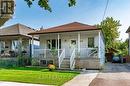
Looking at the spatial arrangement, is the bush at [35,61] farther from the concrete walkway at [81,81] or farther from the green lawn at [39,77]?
the concrete walkway at [81,81]

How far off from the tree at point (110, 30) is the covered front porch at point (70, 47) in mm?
23732

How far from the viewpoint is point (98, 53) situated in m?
22.0

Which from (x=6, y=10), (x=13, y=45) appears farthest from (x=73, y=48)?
(x=6, y=10)

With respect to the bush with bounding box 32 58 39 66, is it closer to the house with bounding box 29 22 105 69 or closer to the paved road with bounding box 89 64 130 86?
the house with bounding box 29 22 105 69

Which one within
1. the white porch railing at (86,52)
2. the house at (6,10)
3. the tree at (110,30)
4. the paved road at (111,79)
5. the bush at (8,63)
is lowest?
the paved road at (111,79)

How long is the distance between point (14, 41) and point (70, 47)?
9140mm

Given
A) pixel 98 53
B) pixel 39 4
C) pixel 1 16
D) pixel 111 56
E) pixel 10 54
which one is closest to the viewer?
pixel 1 16

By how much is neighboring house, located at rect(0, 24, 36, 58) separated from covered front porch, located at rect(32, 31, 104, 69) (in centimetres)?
259

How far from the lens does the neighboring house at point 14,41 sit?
28.0 metres

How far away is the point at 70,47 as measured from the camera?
26109 mm

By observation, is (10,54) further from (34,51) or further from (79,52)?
(79,52)

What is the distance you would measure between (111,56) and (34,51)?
78.6 ft

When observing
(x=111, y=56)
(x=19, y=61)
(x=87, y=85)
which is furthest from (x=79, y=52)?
(x=111, y=56)

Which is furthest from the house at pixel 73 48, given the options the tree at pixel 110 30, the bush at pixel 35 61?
the tree at pixel 110 30
